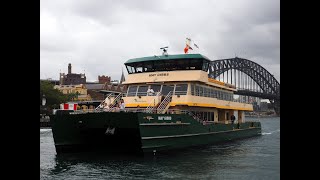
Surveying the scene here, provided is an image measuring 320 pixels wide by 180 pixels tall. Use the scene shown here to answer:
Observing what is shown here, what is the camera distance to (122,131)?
73.5 ft

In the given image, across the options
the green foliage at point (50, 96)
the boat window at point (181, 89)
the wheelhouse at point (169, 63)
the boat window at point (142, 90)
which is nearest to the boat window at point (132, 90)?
the boat window at point (142, 90)

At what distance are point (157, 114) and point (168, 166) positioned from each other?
12.6ft

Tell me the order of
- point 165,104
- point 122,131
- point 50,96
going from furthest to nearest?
point 50,96
point 165,104
point 122,131

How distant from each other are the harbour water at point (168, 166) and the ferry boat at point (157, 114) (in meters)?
0.87

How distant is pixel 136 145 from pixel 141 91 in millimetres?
7576

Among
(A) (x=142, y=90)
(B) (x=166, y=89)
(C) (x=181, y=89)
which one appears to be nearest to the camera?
(C) (x=181, y=89)

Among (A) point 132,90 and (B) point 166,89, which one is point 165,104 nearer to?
(B) point 166,89

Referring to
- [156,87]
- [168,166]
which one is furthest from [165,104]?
[168,166]

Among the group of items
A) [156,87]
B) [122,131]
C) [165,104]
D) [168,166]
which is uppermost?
[156,87]

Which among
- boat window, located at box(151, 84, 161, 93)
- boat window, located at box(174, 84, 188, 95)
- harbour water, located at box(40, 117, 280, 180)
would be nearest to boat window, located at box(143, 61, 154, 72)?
boat window, located at box(151, 84, 161, 93)

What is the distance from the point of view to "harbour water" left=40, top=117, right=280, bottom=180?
1823 centimetres
